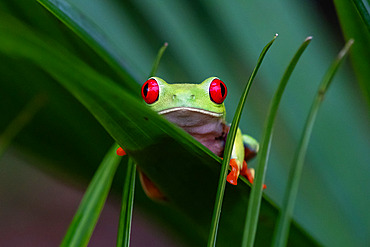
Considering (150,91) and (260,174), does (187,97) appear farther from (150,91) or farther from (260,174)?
(260,174)

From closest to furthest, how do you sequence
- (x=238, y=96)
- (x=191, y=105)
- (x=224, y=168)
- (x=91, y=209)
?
(x=224, y=168) → (x=91, y=209) → (x=191, y=105) → (x=238, y=96)

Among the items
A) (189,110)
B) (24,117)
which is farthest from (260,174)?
(24,117)

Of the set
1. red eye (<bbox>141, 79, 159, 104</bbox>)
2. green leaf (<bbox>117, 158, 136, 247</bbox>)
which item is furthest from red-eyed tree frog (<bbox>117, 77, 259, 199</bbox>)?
green leaf (<bbox>117, 158, 136, 247</bbox>)

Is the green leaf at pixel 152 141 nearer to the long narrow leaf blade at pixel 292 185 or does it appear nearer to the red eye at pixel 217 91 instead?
the long narrow leaf blade at pixel 292 185

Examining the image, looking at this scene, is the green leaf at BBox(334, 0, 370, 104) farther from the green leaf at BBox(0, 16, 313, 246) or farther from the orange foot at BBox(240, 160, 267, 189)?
the orange foot at BBox(240, 160, 267, 189)

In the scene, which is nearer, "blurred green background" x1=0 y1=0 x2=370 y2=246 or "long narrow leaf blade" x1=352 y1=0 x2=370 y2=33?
"long narrow leaf blade" x1=352 y1=0 x2=370 y2=33

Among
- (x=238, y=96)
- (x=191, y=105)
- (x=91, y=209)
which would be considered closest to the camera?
(x=91, y=209)

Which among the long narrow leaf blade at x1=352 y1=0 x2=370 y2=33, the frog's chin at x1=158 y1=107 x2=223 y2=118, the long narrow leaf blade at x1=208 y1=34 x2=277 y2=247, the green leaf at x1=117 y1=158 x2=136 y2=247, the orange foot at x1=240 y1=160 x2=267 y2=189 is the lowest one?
the green leaf at x1=117 y1=158 x2=136 y2=247
